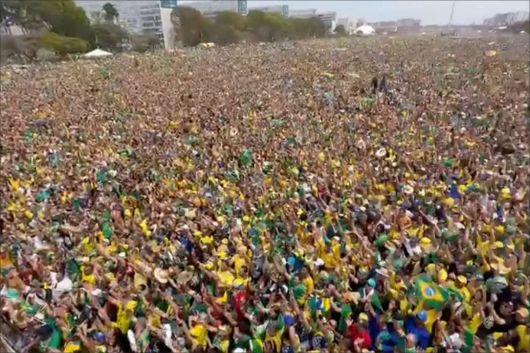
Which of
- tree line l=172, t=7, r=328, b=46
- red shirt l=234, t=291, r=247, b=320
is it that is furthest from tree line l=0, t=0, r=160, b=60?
red shirt l=234, t=291, r=247, b=320

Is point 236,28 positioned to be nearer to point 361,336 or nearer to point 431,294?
point 431,294

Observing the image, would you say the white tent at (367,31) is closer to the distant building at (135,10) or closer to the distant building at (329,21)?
the distant building at (329,21)

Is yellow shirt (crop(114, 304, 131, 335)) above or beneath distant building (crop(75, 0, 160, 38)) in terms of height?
beneath

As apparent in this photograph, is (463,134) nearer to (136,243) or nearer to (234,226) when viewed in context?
(234,226)

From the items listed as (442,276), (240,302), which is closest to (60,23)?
(240,302)

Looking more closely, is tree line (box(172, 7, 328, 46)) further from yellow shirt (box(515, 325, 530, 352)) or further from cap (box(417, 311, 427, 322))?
yellow shirt (box(515, 325, 530, 352))

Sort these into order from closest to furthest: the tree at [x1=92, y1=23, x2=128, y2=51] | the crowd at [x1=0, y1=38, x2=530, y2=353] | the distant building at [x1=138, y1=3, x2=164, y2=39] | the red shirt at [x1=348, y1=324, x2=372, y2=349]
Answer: the red shirt at [x1=348, y1=324, x2=372, y2=349] < the crowd at [x1=0, y1=38, x2=530, y2=353] < the tree at [x1=92, y1=23, x2=128, y2=51] < the distant building at [x1=138, y1=3, x2=164, y2=39]

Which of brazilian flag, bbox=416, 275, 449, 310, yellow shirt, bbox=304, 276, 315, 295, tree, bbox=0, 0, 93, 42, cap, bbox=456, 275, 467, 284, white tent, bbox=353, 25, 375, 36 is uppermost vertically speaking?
tree, bbox=0, 0, 93, 42
